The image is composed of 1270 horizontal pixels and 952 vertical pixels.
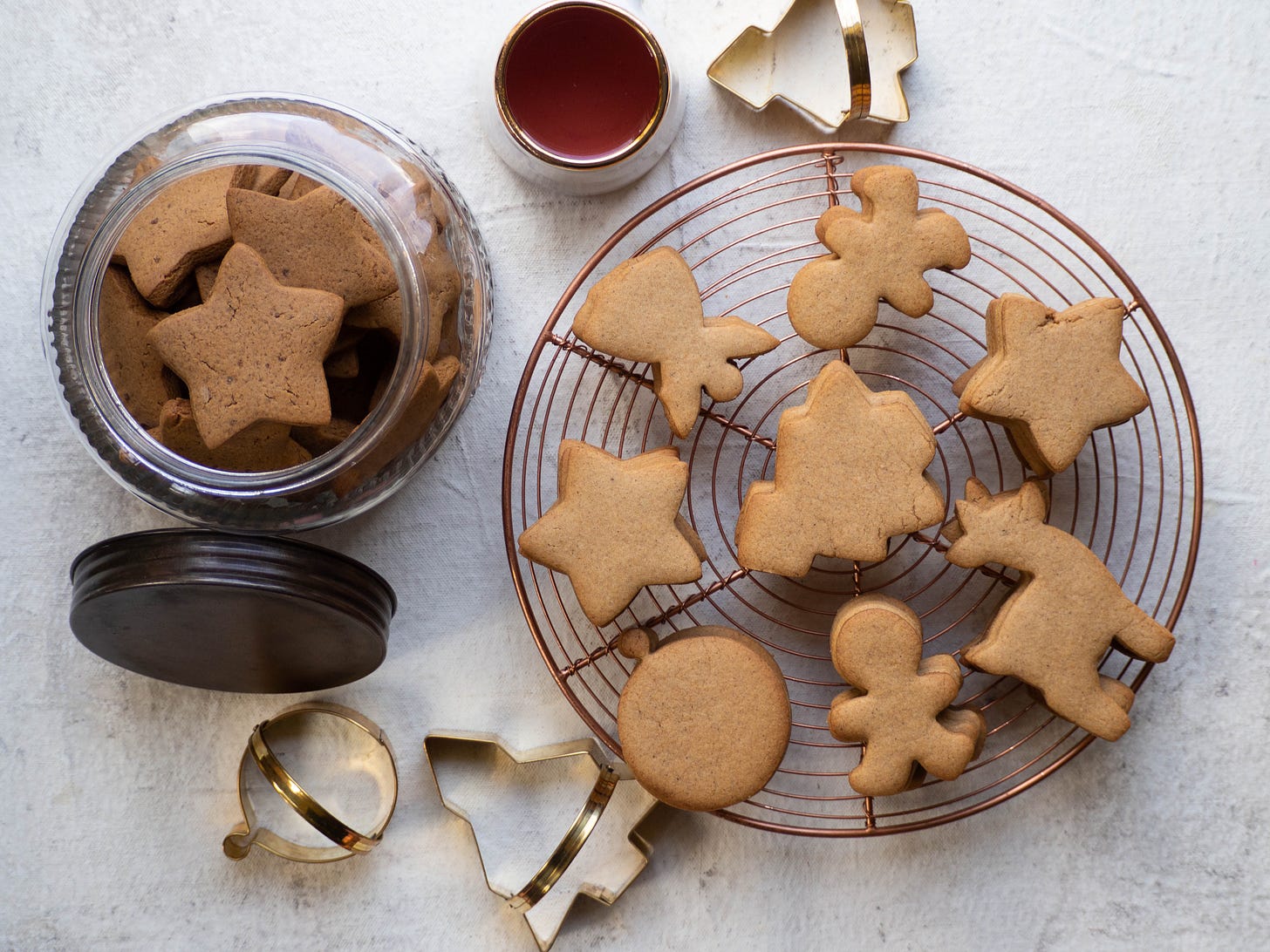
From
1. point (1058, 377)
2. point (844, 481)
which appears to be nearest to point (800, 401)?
point (844, 481)

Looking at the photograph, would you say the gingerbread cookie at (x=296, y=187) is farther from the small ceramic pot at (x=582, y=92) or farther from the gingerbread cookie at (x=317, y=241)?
the small ceramic pot at (x=582, y=92)

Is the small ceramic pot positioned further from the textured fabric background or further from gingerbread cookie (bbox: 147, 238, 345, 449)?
gingerbread cookie (bbox: 147, 238, 345, 449)

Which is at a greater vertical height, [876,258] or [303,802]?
[876,258]

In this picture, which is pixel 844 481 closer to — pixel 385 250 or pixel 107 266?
pixel 385 250

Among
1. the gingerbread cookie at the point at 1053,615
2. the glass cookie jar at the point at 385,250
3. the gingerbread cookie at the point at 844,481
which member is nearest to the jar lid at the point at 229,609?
the glass cookie jar at the point at 385,250

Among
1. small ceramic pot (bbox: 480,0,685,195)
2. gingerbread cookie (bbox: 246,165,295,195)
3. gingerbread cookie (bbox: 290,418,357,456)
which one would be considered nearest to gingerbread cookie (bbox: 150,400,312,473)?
gingerbread cookie (bbox: 290,418,357,456)
